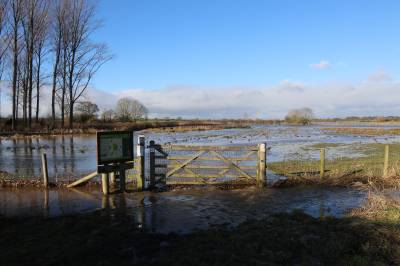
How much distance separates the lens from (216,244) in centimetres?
738

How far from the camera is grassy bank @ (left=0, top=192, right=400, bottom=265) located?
21.8ft

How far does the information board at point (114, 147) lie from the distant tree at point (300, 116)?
117360 mm

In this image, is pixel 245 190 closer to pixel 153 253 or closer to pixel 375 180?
pixel 375 180

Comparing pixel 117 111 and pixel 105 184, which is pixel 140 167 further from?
pixel 117 111

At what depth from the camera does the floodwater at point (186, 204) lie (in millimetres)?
9719

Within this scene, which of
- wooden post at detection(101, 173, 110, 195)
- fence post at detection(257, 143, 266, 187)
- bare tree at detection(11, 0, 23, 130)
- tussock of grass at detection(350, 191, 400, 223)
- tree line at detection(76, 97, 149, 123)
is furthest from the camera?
tree line at detection(76, 97, 149, 123)

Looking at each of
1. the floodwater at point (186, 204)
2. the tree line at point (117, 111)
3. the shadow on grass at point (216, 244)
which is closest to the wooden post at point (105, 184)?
the floodwater at point (186, 204)

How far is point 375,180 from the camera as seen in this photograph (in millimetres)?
14836

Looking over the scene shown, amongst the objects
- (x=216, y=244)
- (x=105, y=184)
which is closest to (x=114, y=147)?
(x=105, y=184)

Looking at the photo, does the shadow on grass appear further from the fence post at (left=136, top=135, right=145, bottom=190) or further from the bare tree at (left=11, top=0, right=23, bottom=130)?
the bare tree at (left=11, top=0, right=23, bottom=130)

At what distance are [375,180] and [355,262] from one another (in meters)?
9.56

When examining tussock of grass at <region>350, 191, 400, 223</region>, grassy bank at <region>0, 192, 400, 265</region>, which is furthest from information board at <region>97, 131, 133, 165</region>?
tussock of grass at <region>350, 191, 400, 223</region>

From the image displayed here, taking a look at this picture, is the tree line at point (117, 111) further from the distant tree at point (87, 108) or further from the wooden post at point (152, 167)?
the wooden post at point (152, 167)

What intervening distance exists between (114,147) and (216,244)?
22.9 ft
